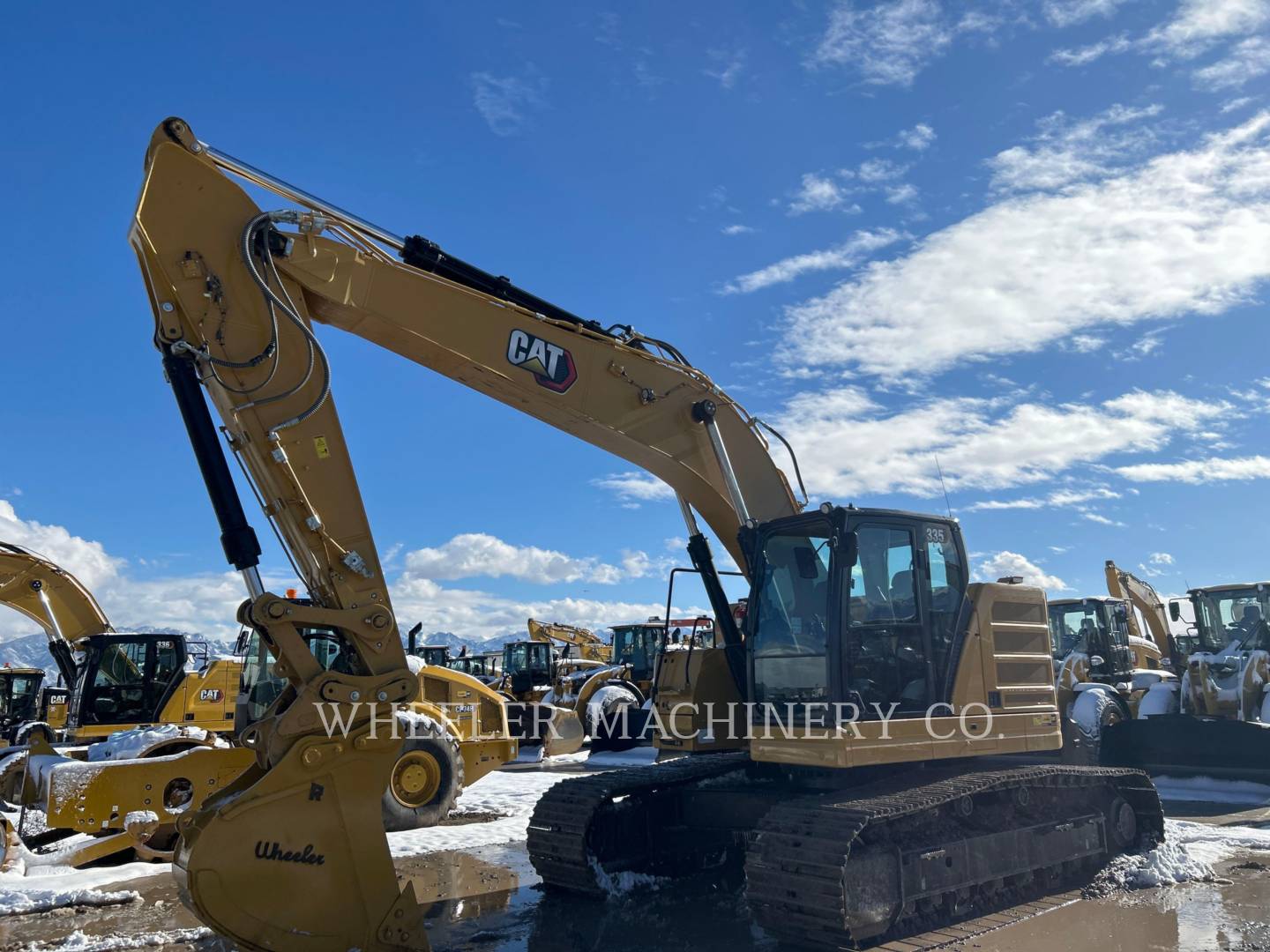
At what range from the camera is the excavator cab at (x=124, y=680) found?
512 inches

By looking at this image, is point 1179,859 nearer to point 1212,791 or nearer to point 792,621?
point 792,621

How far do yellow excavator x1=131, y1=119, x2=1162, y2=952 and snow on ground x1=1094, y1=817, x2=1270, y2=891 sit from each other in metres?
0.23

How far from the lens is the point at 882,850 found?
624 cm

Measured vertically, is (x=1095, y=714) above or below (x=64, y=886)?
above

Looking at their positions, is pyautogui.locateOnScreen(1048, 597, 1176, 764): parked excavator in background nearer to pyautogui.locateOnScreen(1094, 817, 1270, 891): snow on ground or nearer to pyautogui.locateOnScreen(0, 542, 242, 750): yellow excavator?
pyautogui.locateOnScreen(1094, 817, 1270, 891): snow on ground

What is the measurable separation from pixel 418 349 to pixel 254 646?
22.5 feet

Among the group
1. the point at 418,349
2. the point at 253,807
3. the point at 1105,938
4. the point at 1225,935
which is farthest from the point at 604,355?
the point at 1225,935

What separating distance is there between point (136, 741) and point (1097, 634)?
15597 millimetres

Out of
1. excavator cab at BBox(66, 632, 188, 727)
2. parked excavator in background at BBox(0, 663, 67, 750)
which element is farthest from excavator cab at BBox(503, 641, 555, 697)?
excavator cab at BBox(66, 632, 188, 727)

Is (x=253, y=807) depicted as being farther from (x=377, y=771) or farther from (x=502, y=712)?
(x=502, y=712)

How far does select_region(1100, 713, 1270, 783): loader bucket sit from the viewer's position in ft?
39.7

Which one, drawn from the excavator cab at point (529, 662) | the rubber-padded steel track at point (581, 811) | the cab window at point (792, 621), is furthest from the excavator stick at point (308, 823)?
the excavator cab at point (529, 662)

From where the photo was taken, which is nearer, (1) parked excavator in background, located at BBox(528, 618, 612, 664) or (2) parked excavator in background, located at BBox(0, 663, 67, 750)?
(2) parked excavator in background, located at BBox(0, 663, 67, 750)

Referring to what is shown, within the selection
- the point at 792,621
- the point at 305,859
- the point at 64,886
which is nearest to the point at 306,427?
the point at 305,859
